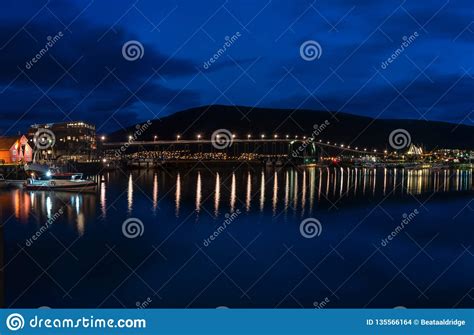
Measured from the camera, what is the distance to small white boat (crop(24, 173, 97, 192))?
29.7 metres

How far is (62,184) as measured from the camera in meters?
A: 29.9

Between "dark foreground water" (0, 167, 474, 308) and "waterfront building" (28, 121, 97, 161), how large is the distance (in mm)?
52311

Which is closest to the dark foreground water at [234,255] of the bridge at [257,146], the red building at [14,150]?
the red building at [14,150]

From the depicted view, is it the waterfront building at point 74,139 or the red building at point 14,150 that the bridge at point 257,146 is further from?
the red building at point 14,150

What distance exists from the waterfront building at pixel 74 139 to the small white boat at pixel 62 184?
129 ft

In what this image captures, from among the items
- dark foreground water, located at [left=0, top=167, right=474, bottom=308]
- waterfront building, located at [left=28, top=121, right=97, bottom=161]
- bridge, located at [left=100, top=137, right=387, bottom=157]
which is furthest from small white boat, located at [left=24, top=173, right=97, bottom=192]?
bridge, located at [left=100, top=137, right=387, bottom=157]

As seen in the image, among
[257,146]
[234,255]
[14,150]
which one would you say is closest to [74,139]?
[14,150]

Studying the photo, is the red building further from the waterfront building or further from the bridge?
the bridge

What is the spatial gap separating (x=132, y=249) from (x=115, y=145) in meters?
81.5

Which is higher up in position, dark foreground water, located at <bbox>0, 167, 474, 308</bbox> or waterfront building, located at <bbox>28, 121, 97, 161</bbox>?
waterfront building, located at <bbox>28, 121, 97, 161</bbox>

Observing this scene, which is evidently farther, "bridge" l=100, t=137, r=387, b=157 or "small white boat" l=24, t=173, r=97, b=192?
"bridge" l=100, t=137, r=387, b=157

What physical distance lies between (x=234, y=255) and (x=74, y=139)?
246 ft

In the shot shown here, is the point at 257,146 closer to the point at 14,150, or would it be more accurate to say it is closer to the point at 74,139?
the point at 74,139
